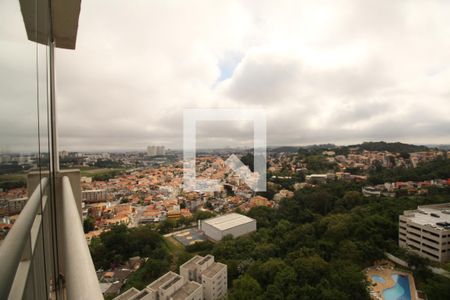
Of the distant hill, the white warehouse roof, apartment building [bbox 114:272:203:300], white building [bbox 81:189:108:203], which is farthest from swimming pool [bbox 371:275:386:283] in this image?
the distant hill

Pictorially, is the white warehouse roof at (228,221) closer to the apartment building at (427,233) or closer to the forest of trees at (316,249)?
the forest of trees at (316,249)

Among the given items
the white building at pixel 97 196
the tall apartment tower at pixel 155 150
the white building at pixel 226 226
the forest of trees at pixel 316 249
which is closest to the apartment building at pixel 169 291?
the forest of trees at pixel 316 249

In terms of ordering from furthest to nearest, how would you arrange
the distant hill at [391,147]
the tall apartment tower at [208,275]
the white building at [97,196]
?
1. the distant hill at [391,147]
2. the white building at [97,196]
3. the tall apartment tower at [208,275]

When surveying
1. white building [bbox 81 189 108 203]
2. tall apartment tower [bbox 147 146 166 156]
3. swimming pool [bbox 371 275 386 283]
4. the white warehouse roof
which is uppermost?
tall apartment tower [bbox 147 146 166 156]

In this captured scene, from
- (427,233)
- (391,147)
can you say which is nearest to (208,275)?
(427,233)

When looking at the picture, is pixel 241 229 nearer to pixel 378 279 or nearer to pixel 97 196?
pixel 378 279

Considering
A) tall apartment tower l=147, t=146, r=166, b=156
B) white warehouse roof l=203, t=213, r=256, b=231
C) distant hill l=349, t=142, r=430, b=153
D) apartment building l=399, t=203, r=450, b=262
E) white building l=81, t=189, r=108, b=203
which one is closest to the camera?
apartment building l=399, t=203, r=450, b=262

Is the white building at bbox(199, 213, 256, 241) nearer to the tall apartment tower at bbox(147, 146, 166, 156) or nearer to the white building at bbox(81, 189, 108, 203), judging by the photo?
the tall apartment tower at bbox(147, 146, 166, 156)
